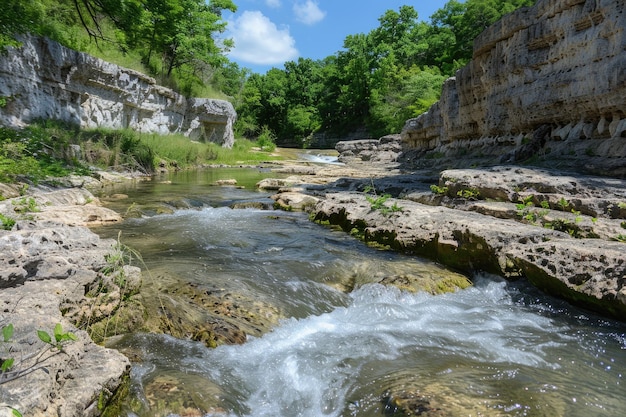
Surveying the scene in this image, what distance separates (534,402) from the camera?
2609mm

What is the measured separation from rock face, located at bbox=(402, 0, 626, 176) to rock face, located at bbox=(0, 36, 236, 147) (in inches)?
659

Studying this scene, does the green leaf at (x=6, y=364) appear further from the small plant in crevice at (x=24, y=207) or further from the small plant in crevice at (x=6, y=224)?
Answer: the small plant in crevice at (x=24, y=207)

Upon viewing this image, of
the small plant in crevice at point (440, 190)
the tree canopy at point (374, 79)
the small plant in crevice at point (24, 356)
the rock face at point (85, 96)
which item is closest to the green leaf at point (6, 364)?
the small plant in crevice at point (24, 356)

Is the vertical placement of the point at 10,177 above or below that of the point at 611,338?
above

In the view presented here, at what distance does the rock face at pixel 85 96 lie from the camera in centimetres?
1369

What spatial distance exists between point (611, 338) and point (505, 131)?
42.8 ft

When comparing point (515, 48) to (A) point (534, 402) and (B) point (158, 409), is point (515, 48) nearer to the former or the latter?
(A) point (534, 402)

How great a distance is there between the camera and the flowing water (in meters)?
2.59

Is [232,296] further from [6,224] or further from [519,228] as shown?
[519,228]

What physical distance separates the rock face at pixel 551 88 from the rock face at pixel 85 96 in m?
16.7

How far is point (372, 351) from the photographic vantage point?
3.38m

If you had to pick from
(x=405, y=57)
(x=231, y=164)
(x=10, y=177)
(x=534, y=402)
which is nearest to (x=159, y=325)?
(x=534, y=402)

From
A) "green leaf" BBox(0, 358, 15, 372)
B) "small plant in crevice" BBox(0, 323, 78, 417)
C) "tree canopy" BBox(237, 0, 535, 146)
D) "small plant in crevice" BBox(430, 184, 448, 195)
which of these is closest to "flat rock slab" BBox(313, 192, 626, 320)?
"small plant in crevice" BBox(430, 184, 448, 195)

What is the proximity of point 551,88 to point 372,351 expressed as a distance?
12.3m
